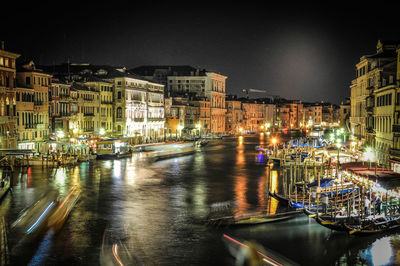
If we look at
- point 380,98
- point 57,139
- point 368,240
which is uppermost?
point 380,98

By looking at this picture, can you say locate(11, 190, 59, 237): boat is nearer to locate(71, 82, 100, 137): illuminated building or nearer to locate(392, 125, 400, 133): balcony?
locate(392, 125, 400, 133): balcony

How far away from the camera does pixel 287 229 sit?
19.5 metres

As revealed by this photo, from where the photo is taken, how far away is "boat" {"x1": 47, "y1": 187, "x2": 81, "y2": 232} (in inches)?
768

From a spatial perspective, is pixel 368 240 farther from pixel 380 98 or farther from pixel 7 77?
pixel 7 77

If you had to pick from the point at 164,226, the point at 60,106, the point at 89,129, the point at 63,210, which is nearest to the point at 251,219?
the point at 164,226

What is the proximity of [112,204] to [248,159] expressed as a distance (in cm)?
2531

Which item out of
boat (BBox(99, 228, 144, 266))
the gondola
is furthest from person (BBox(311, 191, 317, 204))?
boat (BBox(99, 228, 144, 266))

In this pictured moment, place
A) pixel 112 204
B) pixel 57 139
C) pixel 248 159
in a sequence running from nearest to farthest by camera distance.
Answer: pixel 112 204, pixel 57 139, pixel 248 159

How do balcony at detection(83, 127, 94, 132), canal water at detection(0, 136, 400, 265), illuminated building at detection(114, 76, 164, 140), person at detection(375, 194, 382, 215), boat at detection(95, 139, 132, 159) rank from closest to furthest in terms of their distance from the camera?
canal water at detection(0, 136, 400, 265) < person at detection(375, 194, 382, 215) < boat at detection(95, 139, 132, 159) < balcony at detection(83, 127, 94, 132) < illuminated building at detection(114, 76, 164, 140)

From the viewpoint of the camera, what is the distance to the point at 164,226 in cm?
1998

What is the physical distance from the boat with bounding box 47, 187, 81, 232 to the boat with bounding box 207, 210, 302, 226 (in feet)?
20.2

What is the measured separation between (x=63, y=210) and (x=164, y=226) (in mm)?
5003

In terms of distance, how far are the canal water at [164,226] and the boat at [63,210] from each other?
1.00 feet

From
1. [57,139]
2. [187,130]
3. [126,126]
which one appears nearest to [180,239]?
[57,139]
